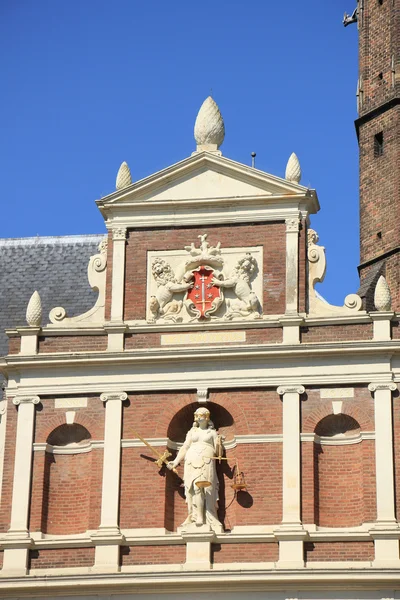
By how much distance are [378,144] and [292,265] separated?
6.43 m

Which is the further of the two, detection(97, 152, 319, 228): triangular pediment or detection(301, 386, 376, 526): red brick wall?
detection(97, 152, 319, 228): triangular pediment

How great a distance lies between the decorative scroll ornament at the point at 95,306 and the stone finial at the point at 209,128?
9.28 feet

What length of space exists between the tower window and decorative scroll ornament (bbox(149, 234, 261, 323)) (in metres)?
6.32

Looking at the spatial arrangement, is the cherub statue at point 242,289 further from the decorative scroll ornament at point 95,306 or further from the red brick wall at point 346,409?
the decorative scroll ornament at point 95,306

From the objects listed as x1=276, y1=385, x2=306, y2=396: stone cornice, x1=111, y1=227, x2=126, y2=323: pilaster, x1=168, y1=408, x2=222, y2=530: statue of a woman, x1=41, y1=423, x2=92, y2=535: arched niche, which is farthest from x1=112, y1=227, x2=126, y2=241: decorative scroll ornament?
x1=276, y1=385, x2=306, y2=396: stone cornice

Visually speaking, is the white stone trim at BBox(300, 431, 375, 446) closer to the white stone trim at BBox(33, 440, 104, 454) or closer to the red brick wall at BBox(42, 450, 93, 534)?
the white stone trim at BBox(33, 440, 104, 454)

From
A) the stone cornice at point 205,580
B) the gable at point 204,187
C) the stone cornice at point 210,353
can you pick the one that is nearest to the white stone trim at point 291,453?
the stone cornice at point 210,353

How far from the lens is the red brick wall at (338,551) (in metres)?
31.3

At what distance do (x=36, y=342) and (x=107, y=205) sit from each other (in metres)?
3.05

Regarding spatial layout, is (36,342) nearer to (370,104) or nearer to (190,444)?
(190,444)

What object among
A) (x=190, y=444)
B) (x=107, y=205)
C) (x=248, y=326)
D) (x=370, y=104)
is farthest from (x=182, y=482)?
(x=370, y=104)

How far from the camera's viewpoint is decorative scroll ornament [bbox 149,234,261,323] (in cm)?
3347

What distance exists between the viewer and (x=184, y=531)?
31.9 metres

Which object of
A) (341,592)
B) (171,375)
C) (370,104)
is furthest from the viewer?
(370,104)
